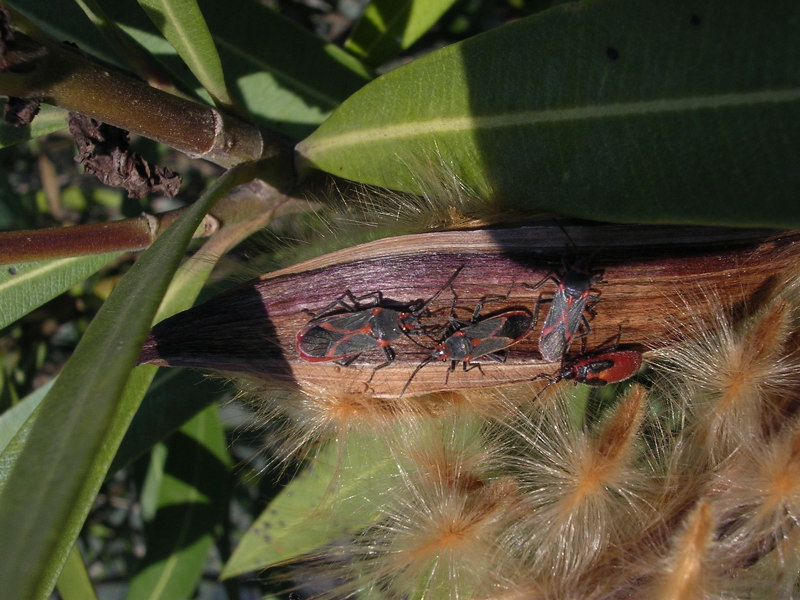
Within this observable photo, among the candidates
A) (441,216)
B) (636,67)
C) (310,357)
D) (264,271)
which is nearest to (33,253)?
(264,271)

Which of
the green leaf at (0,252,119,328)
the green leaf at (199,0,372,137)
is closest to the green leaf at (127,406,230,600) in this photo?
the green leaf at (0,252,119,328)

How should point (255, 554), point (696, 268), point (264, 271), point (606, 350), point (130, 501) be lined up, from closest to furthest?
point (696, 268)
point (606, 350)
point (264, 271)
point (255, 554)
point (130, 501)

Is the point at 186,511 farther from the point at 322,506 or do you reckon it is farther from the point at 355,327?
the point at 355,327

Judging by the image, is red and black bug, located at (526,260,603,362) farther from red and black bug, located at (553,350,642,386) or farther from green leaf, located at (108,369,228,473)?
Result: green leaf, located at (108,369,228,473)

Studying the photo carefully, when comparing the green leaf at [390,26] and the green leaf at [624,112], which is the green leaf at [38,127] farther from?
the green leaf at [390,26]

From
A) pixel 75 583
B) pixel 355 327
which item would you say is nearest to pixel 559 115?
pixel 355 327

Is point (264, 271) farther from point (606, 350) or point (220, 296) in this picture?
point (606, 350)
